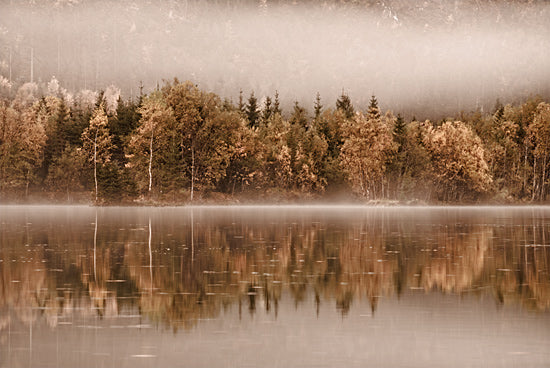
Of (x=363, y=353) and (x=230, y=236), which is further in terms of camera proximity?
(x=230, y=236)

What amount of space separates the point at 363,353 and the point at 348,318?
3524 mm

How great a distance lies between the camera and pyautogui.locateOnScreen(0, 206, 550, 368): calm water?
44.5 ft

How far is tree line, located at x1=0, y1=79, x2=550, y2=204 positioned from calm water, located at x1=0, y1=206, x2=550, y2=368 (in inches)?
3651

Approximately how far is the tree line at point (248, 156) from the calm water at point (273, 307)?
92.7 meters

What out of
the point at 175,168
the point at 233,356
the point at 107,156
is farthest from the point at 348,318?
the point at 107,156

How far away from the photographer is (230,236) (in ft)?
149

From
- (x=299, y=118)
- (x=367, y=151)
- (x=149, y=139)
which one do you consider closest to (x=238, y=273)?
(x=149, y=139)

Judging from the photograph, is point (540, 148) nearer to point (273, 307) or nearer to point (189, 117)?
point (189, 117)

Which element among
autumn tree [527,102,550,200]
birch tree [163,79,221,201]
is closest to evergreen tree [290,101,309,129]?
birch tree [163,79,221,201]

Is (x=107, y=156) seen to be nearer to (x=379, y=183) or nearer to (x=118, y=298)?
Result: (x=379, y=183)

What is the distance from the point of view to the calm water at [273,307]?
44.5 feet

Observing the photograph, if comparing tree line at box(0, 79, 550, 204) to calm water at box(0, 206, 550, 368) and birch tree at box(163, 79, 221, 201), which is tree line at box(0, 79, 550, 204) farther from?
calm water at box(0, 206, 550, 368)

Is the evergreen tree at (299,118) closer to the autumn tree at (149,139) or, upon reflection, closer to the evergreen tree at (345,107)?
the evergreen tree at (345,107)

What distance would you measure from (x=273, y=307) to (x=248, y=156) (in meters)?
125
